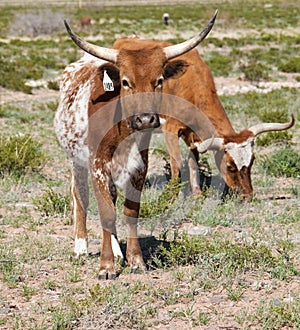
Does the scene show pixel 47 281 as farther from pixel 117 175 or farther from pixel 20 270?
pixel 117 175

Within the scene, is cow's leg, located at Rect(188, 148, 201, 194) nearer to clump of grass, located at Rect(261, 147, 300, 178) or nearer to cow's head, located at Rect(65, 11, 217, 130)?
clump of grass, located at Rect(261, 147, 300, 178)

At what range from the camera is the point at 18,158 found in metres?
8.80

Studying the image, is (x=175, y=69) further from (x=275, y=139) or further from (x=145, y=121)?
(x=275, y=139)

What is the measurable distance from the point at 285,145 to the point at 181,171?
8.66 ft

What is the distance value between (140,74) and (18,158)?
4.24m

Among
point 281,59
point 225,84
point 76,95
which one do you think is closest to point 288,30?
point 281,59

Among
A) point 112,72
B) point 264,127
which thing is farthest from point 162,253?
point 264,127

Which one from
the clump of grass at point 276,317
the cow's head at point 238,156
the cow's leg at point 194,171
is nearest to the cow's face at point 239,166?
the cow's head at point 238,156

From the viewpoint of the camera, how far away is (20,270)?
5.39 metres

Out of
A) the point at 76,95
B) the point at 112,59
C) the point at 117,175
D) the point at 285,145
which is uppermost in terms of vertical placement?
the point at 112,59

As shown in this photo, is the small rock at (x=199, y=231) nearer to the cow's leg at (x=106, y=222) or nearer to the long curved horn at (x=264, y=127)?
the cow's leg at (x=106, y=222)

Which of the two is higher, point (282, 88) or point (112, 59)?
point (112, 59)

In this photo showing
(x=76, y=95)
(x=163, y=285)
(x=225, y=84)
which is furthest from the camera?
(x=225, y=84)

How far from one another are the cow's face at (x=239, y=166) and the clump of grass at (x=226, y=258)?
6.45ft
